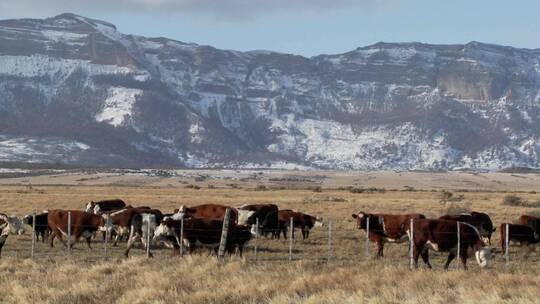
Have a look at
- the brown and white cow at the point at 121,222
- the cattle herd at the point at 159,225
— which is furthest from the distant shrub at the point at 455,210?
the brown and white cow at the point at 121,222

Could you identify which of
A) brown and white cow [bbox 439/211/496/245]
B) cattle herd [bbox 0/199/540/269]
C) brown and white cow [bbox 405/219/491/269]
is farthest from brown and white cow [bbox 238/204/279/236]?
brown and white cow [bbox 405/219/491/269]

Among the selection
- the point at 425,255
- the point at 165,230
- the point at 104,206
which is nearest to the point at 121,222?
the point at 165,230

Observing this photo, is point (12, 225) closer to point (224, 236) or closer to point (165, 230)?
point (165, 230)

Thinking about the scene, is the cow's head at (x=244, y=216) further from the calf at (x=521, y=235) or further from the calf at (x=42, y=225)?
the calf at (x=521, y=235)

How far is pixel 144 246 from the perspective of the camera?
2847cm

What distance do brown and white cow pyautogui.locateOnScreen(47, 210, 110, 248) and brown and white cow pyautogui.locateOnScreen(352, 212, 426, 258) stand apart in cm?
854

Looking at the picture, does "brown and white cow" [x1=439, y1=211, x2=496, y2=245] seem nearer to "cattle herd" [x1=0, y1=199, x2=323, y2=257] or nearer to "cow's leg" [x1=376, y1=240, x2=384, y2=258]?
"cow's leg" [x1=376, y1=240, x2=384, y2=258]

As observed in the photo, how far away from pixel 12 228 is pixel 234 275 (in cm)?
1206

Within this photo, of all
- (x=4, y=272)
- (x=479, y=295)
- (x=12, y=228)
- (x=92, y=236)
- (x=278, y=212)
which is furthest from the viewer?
(x=278, y=212)

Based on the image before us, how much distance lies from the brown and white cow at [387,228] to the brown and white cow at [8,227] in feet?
36.0

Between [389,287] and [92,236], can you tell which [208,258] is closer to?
[389,287]

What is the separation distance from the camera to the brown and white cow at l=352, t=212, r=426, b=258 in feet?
90.0

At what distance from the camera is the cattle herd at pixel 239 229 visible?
23.7 m

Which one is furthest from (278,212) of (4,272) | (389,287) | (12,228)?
(389,287)
